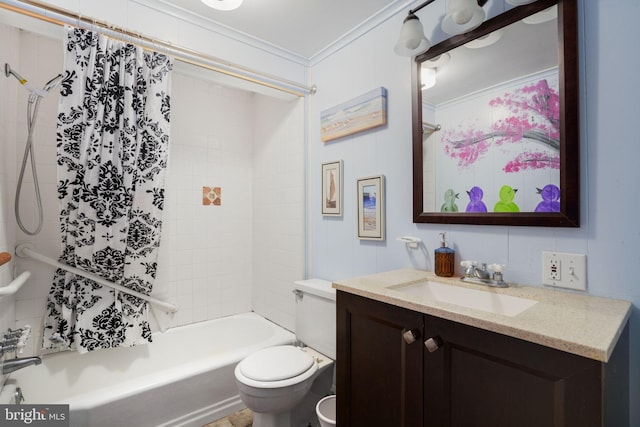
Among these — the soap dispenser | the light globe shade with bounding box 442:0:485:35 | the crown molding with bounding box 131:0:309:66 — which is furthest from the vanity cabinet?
the crown molding with bounding box 131:0:309:66

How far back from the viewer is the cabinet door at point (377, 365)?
974mm

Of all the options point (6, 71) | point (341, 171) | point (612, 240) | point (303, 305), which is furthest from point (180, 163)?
point (612, 240)

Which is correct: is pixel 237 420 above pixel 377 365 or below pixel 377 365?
below

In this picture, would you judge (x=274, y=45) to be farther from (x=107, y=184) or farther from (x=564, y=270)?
(x=564, y=270)

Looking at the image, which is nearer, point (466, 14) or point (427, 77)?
point (466, 14)

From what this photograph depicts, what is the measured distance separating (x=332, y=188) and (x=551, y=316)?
1410 millimetres

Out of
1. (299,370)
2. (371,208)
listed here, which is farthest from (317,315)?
(371,208)

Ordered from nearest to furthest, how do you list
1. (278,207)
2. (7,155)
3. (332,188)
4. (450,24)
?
(450,24), (7,155), (332,188), (278,207)

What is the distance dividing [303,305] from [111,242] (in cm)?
117

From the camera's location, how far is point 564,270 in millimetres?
1092

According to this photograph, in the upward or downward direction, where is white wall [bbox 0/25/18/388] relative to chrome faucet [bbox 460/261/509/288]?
upward

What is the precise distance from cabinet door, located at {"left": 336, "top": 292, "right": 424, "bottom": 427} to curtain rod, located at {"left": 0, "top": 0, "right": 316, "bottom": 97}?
62.0 inches

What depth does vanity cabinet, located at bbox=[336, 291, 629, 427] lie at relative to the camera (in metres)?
0.68

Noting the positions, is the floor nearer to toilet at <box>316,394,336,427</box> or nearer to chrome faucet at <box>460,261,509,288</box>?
toilet at <box>316,394,336,427</box>
